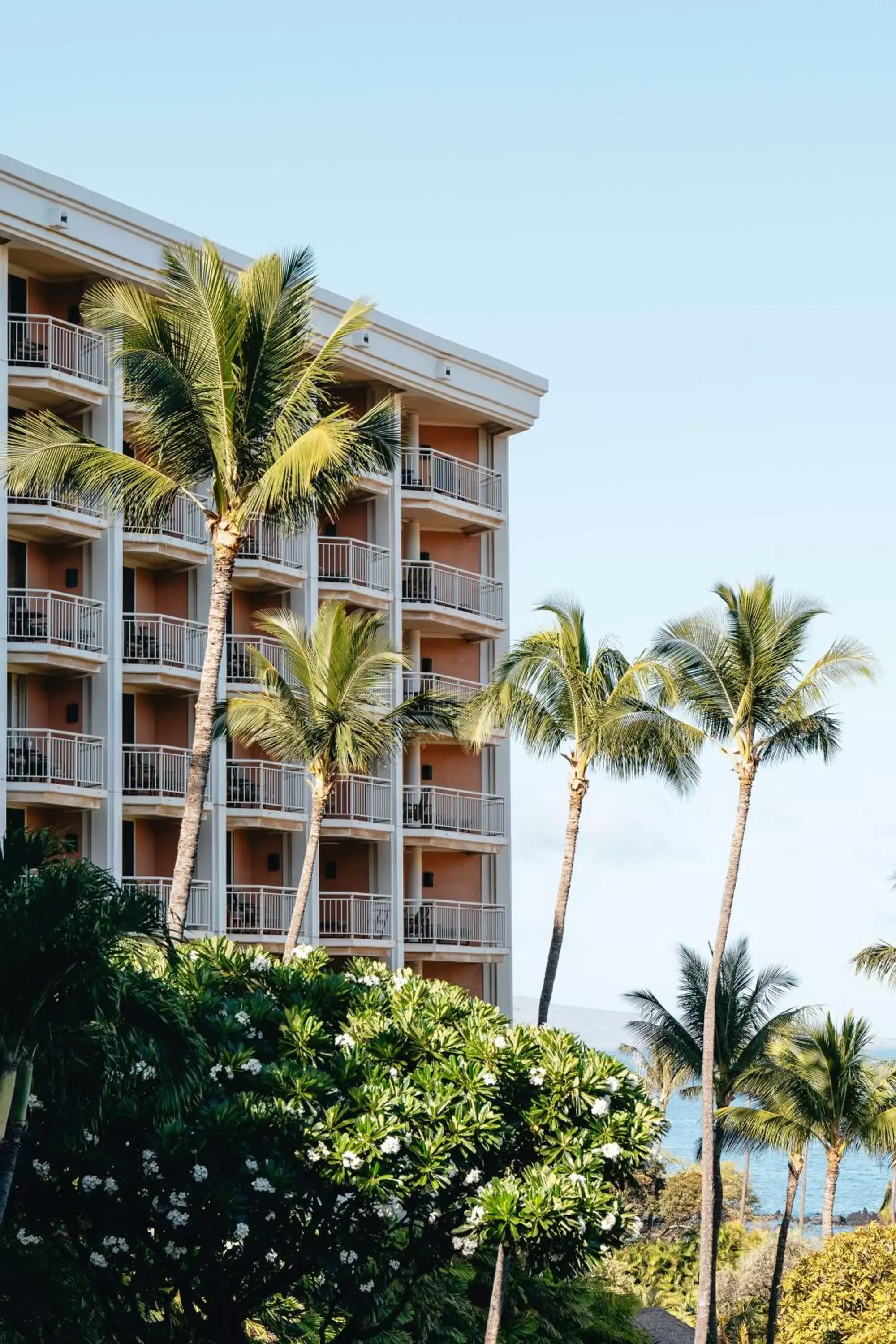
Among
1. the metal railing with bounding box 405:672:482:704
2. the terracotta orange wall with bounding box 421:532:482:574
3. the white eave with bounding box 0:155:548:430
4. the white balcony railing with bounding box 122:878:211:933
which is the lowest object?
the white balcony railing with bounding box 122:878:211:933

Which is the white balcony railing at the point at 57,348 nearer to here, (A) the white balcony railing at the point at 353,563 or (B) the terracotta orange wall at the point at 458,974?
(A) the white balcony railing at the point at 353,563

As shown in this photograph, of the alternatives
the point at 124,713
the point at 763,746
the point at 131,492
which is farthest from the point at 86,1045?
the point at 124,713

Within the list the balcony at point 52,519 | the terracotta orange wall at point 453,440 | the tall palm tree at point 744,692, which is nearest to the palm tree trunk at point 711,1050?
the tall palm tree at point 744,692

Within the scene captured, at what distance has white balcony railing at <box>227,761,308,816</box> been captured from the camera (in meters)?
43.2

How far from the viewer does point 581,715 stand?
34.2 meters

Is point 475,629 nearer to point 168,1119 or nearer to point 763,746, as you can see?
point 763,746

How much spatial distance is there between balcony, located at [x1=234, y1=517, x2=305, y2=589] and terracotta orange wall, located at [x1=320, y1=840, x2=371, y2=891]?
271 inches

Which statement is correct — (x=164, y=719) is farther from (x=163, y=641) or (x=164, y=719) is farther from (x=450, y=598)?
(x=450, y=598)

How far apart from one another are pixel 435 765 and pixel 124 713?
35.3 ft

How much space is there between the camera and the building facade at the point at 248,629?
38875mm

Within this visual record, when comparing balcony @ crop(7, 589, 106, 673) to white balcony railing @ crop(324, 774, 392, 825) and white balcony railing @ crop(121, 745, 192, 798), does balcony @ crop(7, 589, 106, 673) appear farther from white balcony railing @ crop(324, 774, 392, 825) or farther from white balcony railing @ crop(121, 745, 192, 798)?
white balcony railing @ crop(324, 774, 392, 825)

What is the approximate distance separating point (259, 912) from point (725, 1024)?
35.5ft

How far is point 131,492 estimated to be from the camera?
24.2 m

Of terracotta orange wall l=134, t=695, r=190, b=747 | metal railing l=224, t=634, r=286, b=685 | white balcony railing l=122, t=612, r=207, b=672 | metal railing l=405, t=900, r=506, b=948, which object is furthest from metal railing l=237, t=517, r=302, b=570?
metal railing l=405, t=900, r=506, b=948
